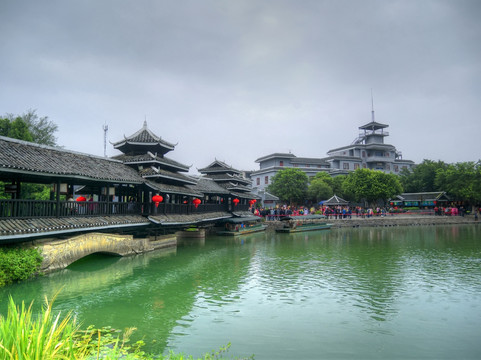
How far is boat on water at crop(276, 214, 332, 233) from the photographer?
35.2m

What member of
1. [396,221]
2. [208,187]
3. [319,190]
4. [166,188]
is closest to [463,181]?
[396,221]

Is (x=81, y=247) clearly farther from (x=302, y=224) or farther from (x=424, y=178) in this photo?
(x=424, y=178)

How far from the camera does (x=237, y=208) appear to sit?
34.9m

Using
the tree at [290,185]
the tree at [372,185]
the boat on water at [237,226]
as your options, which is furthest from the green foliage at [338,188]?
the boat on water at [237,226]

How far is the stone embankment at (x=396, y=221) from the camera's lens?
41.0 metres

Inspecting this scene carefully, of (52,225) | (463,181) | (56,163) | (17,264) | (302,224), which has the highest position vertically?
(463,181)

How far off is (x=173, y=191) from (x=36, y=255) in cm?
996

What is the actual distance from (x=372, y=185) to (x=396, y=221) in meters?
6.66

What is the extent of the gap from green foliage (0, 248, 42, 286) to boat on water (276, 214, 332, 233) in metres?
26.1

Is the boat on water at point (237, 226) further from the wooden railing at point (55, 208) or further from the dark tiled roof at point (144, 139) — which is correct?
the wooden railing at point (55, 208)

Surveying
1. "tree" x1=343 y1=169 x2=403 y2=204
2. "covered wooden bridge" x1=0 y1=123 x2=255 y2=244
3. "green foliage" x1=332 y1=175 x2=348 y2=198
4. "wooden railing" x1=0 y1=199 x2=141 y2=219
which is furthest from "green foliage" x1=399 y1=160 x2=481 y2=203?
"wooden railing" x1=0 y1=199 x2=141 y2=219

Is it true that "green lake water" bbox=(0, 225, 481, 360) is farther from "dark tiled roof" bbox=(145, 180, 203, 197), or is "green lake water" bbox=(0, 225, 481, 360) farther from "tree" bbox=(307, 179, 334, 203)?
"tree" bbox=(307, 179, 334, 203)

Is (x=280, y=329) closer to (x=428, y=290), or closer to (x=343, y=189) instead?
(x=428, y=290)

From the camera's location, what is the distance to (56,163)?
555 inches
